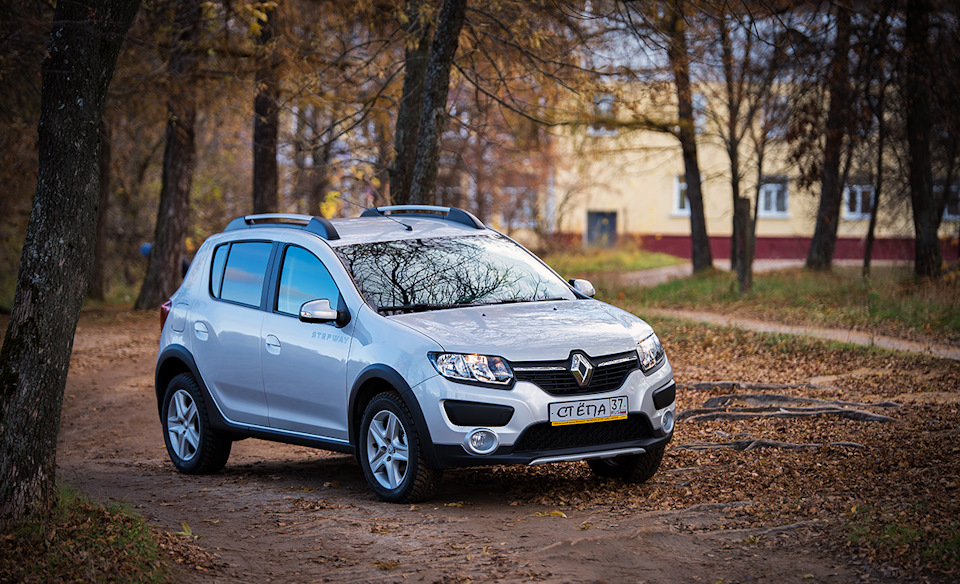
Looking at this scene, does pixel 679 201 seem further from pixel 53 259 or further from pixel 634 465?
pixel 53 259

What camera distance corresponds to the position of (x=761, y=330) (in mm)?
15148

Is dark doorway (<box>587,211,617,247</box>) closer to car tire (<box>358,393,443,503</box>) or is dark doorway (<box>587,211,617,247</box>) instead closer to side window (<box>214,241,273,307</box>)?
side window (<box>214,241,273,307</box>)

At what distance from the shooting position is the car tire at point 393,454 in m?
6.72

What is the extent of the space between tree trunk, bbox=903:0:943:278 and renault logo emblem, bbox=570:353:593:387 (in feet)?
47.3

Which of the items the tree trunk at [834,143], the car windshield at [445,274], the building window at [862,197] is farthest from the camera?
the building window at [862,197]

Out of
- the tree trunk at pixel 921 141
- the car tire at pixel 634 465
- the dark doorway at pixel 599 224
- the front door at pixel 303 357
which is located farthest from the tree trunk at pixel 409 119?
the dark doorway at pixel 599 224

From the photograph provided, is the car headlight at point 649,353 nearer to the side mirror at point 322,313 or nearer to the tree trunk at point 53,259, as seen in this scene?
the side mirror at point 322,313

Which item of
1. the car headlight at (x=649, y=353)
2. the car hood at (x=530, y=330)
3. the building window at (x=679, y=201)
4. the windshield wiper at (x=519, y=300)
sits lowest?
the car headlight at (x=649, y=353)

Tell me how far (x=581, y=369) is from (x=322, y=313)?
1736 mm

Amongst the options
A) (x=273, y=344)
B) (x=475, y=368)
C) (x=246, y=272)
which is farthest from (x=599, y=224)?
(x=475, y=368)

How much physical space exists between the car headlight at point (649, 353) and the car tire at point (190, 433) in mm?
3560

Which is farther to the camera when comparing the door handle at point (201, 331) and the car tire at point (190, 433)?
the car tire at point (190, 433)

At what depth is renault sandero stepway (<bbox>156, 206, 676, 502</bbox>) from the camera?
6555 mm

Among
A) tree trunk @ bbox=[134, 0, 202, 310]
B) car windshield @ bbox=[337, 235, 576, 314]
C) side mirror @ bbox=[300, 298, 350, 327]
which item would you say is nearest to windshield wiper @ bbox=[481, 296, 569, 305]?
car windshield @ bbox=[337, 235, 576, 314]
